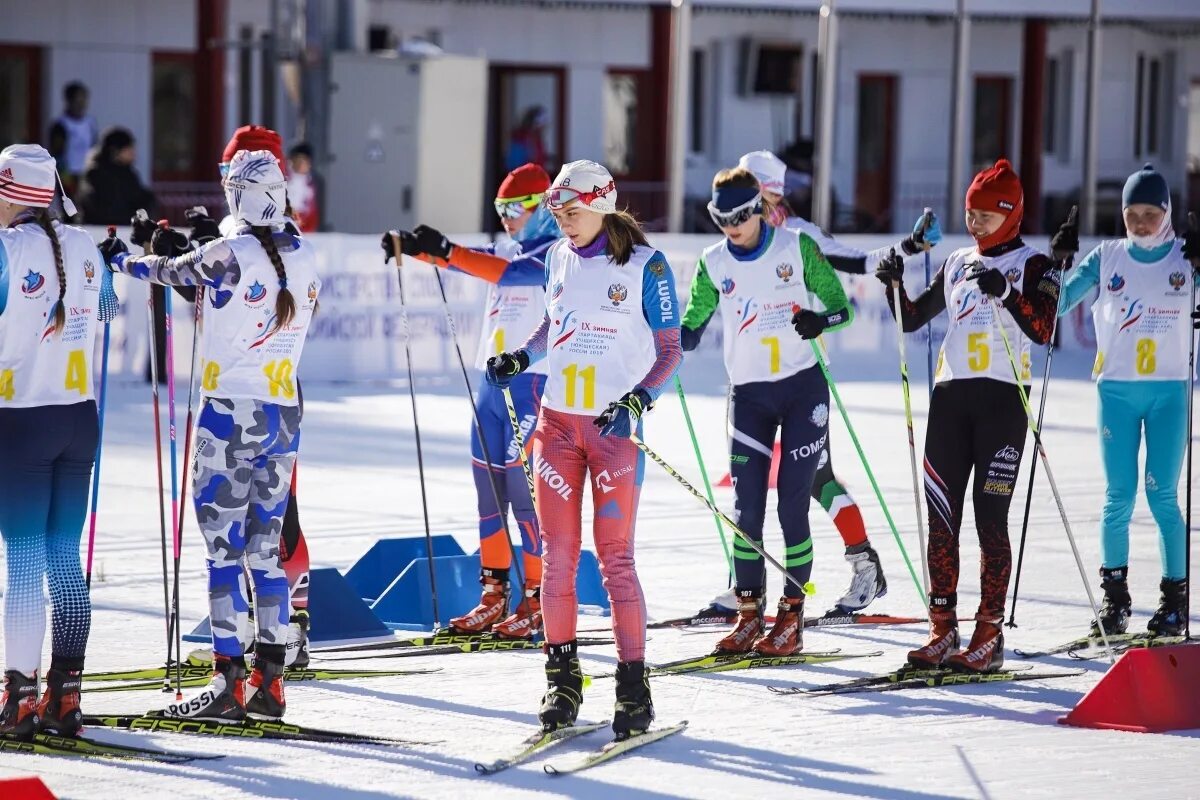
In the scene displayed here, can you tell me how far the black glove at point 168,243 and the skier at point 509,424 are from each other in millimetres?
1529

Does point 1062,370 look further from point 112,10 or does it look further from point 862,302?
point 112,10

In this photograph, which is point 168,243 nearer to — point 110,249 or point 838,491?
point 110,249

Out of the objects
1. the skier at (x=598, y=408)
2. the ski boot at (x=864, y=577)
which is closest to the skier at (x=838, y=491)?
the ski boot at (x=864, y=577)

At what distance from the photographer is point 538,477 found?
5.90m

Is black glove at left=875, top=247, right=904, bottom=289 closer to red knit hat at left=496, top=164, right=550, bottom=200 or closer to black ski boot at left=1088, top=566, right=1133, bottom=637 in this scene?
red knit hat at left=496, top=164, right=550, bottom=200

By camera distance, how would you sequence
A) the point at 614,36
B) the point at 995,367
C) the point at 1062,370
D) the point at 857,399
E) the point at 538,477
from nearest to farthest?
the point at 538,477 < the point at 995,367 < the point at 857,399 < the point at 1062,370 < the point at 614,36

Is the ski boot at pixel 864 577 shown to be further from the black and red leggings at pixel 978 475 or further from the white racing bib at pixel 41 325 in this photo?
the white racing bib at pixel 41 325

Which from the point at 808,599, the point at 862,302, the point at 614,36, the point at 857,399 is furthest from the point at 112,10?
the point at 808,599

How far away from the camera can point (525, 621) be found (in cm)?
747

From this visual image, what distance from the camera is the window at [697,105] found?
92.7 feet

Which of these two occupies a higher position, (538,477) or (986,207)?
(986,207)

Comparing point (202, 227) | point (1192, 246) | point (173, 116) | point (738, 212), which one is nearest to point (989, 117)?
point (173, 116)

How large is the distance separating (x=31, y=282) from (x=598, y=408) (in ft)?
5.72

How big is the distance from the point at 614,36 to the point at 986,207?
847 inches
